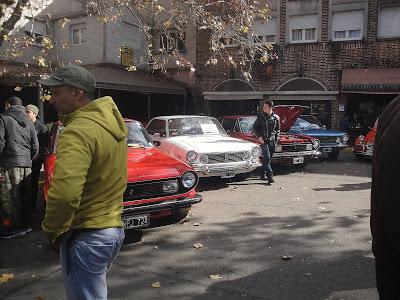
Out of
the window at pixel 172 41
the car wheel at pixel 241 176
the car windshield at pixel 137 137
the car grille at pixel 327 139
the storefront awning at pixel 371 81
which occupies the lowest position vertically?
the car wheel at pixel 241 176

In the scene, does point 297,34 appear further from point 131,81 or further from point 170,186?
point 170,186

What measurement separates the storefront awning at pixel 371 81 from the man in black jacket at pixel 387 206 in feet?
58.3

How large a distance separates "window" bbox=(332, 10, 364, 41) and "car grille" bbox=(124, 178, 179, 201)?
55.8 feet

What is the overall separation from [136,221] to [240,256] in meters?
1.35

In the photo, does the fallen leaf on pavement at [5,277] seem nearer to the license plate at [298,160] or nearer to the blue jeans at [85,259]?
the blue jeans at [85,259]

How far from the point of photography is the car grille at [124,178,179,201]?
5.39 metres

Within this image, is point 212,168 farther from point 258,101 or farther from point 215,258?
point 258,101

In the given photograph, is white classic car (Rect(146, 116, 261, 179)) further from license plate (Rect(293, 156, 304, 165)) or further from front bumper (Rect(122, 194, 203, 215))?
front bumper (Rect(122, 194, 203, 215))

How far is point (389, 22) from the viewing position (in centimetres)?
1906

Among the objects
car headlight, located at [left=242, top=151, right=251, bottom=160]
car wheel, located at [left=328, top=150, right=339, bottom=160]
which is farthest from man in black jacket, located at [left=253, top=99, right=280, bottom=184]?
car wheel, located at [left=328, top=150, right=339, bottom=160]

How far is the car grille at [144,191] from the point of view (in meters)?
5.39

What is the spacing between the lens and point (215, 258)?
16.5 ft

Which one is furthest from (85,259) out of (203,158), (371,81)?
(371,81)

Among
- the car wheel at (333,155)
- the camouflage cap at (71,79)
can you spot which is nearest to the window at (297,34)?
the car wheel at (333,155)
